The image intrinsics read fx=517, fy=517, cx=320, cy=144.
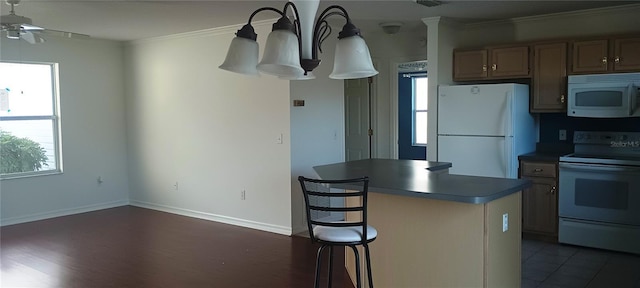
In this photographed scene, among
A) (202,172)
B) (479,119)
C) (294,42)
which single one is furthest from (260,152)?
(294,42)

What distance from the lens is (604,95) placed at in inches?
187

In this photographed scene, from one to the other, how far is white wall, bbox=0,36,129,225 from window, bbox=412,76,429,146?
4.14m

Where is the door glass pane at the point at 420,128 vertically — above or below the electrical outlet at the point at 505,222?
above

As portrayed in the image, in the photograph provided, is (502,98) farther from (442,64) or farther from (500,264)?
(500,264)

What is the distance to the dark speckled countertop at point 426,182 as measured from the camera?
2.71 meters

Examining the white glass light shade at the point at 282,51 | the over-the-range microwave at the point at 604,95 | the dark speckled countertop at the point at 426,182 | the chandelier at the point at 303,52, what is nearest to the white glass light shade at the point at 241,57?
the chandelier at the point at 303,52

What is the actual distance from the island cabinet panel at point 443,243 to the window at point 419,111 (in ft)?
13.7

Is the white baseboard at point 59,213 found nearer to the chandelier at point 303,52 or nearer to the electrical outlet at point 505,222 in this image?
the chandelier at point 303,52

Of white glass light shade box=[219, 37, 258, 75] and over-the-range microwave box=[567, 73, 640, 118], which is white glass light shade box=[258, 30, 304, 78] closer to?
white glass light shade box=[219, 37, 258, 75]

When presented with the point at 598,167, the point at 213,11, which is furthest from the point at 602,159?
the point at 213,11

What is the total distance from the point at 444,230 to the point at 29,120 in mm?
5565

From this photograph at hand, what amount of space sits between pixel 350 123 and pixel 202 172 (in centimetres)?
211

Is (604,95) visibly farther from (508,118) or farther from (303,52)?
(303,52)

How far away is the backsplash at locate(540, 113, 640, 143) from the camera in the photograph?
497 centimetres
